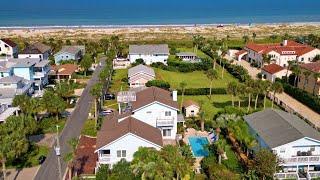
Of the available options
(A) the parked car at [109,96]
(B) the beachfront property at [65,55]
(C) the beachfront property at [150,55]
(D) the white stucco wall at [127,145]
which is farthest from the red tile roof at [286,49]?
(D) the white stucco wall at [127,145]

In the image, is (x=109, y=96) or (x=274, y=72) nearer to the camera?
(x=109, y=96)

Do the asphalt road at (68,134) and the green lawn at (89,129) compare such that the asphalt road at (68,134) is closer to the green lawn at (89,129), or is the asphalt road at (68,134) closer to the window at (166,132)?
the green lawn at (89,129)

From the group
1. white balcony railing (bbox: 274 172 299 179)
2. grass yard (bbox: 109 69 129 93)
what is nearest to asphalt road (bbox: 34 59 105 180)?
grass yard (bbox: 109 69 129 93)

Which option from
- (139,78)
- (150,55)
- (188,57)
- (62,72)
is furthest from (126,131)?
(188,57)

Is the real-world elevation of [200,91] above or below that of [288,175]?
above

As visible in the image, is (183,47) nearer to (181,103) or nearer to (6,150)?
(181,103)

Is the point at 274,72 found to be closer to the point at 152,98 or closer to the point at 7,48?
the point at 152,98

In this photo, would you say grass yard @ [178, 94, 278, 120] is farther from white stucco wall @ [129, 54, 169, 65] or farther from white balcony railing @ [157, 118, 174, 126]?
white stucco wall @ [129, 54, 169, 65]
